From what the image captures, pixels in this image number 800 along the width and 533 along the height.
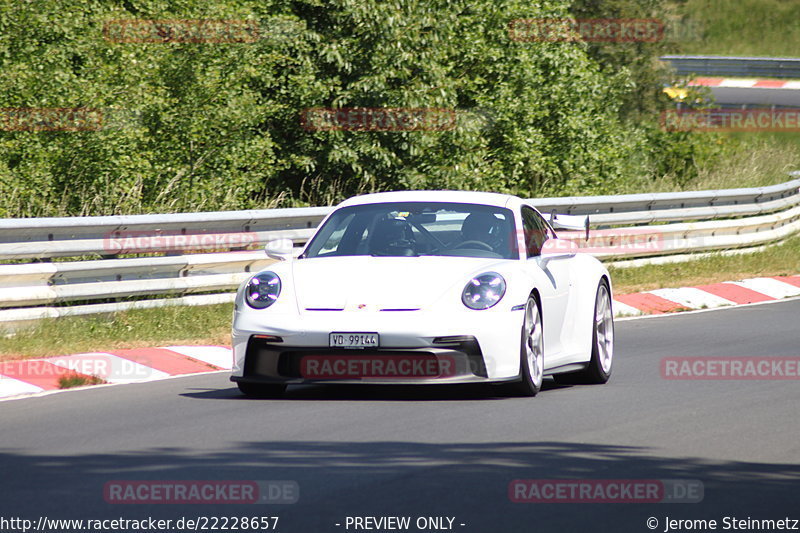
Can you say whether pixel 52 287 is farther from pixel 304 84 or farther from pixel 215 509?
pixel 304 84

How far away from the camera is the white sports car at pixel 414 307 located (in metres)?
8.45

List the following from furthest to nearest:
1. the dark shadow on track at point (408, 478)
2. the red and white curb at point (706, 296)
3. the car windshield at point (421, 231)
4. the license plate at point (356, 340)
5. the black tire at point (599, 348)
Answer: the red and white curb at point (706, 296) → the black tire at point (599, 348) → the car windshield at point (421, 231) → the license plate at point (356, 340) → the dark shadow on track at point (408, 478)

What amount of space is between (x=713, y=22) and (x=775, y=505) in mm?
56207

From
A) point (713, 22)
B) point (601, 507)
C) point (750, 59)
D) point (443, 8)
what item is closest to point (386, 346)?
point (601, 507)

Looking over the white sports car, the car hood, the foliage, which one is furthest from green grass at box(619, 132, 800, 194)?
the car hood

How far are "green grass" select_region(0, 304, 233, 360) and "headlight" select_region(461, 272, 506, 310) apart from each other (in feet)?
12.0

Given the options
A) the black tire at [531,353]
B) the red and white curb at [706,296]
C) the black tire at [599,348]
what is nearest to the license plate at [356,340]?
the black tire at [531,353]

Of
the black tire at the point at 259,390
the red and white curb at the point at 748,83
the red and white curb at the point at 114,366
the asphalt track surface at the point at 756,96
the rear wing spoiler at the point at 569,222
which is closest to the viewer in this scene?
the black tire at the point at 259,390

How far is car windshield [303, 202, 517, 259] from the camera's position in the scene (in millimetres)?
9445

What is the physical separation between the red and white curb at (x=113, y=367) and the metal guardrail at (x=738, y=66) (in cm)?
3725

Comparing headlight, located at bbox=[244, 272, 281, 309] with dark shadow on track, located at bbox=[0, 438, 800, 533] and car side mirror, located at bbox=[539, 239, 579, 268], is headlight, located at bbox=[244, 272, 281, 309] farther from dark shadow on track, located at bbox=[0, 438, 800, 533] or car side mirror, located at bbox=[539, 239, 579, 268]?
car side mirror, located at bbox=[539, 239, 579, 268]

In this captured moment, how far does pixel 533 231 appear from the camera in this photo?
32.7 ft

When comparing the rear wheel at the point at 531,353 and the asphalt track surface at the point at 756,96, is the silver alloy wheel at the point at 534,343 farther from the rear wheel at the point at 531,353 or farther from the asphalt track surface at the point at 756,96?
the asphalt track surface at the point at 756,96

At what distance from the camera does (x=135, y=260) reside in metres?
12.1
